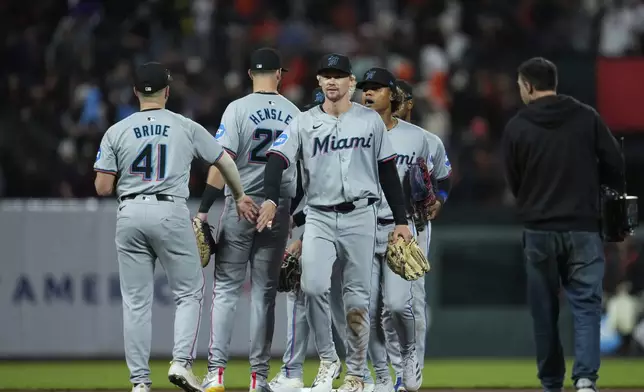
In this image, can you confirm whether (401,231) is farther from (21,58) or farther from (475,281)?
(21,58)

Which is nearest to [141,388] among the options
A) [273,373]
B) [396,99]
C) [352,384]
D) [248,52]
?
[352,384]

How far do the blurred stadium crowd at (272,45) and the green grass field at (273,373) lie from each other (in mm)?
2123

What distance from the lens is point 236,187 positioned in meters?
8.07

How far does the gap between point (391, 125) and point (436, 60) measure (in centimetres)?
809

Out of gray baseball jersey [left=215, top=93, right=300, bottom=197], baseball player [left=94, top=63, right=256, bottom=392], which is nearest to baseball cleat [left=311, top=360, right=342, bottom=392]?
baseball player [left=94, top=63, right=256, bottom=392]

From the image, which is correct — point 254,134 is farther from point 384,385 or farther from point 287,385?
point 384,385

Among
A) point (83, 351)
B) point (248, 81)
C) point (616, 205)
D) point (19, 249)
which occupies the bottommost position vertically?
point (83, 351)

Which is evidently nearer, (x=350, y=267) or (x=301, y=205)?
(x=350, y=267)

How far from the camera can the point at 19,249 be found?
44.9ft

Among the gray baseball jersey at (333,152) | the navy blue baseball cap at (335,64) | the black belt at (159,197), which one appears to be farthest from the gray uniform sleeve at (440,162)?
the black belt at (159,197)

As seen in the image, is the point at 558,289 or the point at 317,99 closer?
the point at 558,289

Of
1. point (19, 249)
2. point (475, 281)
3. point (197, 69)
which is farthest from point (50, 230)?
point (475, 281)

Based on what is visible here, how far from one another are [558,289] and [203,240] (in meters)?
2.43

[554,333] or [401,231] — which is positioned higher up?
[401,231]
